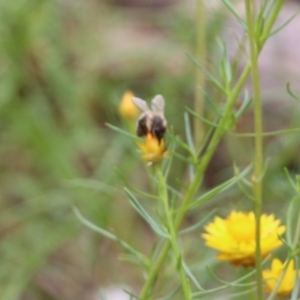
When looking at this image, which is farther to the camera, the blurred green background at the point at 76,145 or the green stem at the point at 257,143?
the blurred green background at the point at 76,145

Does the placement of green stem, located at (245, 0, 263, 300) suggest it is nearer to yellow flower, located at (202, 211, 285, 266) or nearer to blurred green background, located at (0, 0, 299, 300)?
yellow flower, located at (202, 211, 285, 266)

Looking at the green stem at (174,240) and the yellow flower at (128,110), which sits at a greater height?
the green stem at (174,240)

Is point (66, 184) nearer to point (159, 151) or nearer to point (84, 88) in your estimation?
point (84, 88)

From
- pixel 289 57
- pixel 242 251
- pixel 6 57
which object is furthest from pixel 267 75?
pixel 242 251

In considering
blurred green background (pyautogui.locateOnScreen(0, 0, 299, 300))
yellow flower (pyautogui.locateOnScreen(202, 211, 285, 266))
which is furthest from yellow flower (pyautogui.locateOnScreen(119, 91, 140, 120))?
yellow flower (pyautogui.locateOnScreen(202, 211, 285, 266))

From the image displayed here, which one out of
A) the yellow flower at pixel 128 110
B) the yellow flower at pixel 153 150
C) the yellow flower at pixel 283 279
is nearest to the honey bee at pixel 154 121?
the yellow flower at pixel 153 150

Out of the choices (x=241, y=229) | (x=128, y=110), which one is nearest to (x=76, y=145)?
(x=128, y=110)

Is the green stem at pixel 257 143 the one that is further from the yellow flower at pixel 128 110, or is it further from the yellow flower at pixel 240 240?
the yellow flower at pixel 128 110
